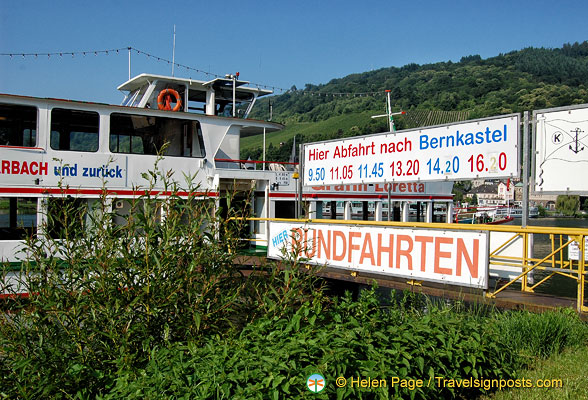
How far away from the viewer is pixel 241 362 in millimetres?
4016

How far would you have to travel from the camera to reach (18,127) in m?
12.0

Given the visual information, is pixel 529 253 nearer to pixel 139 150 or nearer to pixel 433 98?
pixel 139 150

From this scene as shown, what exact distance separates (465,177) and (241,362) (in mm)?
5369

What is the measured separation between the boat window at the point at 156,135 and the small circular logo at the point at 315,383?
34.5 ft

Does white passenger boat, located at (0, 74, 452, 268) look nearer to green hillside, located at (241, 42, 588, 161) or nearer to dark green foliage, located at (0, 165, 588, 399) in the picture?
dark green foliage, located at (0, 165, 588, 399)

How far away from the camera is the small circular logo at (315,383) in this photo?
3.79 meters

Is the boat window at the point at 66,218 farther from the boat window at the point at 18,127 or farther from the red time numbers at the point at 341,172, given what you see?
the boat window at the point at 18,127

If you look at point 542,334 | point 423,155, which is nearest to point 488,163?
point 423,155

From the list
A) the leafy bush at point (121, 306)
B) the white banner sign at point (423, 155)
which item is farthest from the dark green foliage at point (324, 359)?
the white banner sign at point (423, 155)

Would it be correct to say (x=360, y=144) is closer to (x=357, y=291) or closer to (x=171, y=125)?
(x=357, y=291)

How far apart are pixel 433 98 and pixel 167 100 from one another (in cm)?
9989

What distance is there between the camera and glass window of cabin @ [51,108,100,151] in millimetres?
11820

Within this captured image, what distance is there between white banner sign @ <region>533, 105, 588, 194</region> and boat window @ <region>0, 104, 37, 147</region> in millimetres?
10479

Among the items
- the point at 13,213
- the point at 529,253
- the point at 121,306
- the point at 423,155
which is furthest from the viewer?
the point at 13,213
